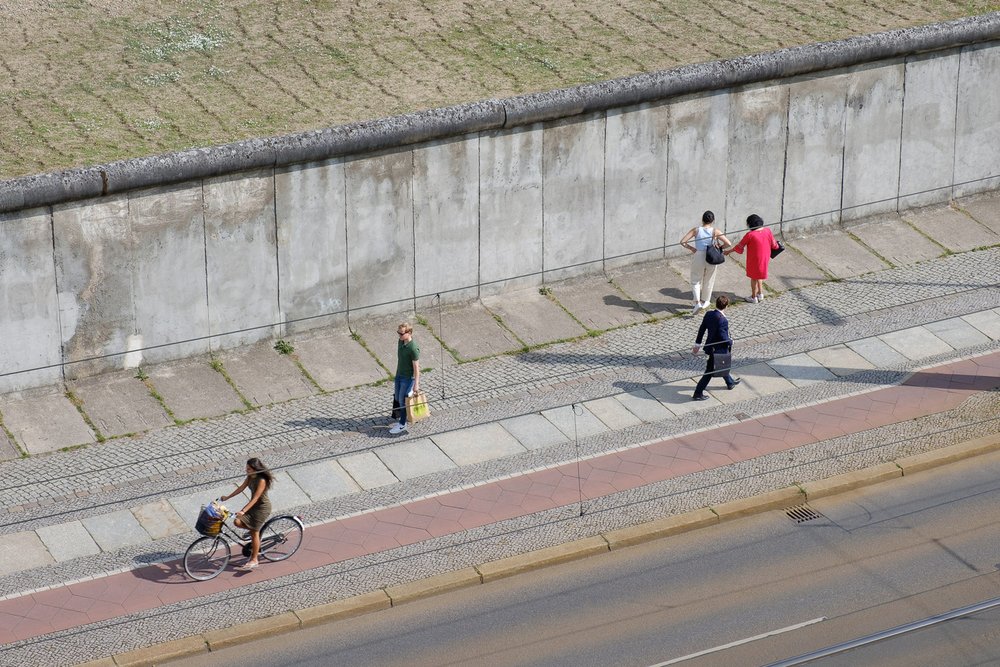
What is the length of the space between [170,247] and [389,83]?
5657 millimetres

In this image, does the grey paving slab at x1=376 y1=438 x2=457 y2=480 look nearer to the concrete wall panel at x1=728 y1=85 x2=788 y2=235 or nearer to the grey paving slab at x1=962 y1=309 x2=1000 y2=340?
the concrete wall panel at x1=728 y1=85 x2=788 y2=235

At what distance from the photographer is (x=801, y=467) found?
766 inches

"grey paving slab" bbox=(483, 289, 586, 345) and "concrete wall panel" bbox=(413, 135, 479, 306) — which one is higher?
"concrete wall panel" bbox=(413, 135, 479, 306)

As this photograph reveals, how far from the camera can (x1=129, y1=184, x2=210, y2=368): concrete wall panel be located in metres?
20.8

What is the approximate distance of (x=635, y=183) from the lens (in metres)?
24.0

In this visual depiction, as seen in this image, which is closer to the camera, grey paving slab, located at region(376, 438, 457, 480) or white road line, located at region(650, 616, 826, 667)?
white road line, located at region(650, 616, 826, 667)

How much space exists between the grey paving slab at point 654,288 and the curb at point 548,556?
4.93 m

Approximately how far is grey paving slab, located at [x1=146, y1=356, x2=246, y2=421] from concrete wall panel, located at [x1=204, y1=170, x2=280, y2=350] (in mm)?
544

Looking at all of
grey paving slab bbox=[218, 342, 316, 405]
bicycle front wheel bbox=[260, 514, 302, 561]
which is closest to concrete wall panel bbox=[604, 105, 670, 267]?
grey paving slab bbox=[218, 342, 316, 405]

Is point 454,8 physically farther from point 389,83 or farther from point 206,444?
point 206,444

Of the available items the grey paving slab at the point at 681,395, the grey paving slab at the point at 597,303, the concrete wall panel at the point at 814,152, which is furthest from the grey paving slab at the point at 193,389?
the concrete wall panel at the point at 814,152

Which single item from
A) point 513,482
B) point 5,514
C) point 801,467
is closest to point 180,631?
point 5,514

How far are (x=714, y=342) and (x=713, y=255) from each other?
7.66 feet

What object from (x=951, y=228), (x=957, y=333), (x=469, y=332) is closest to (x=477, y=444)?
(x=469, y=332)
